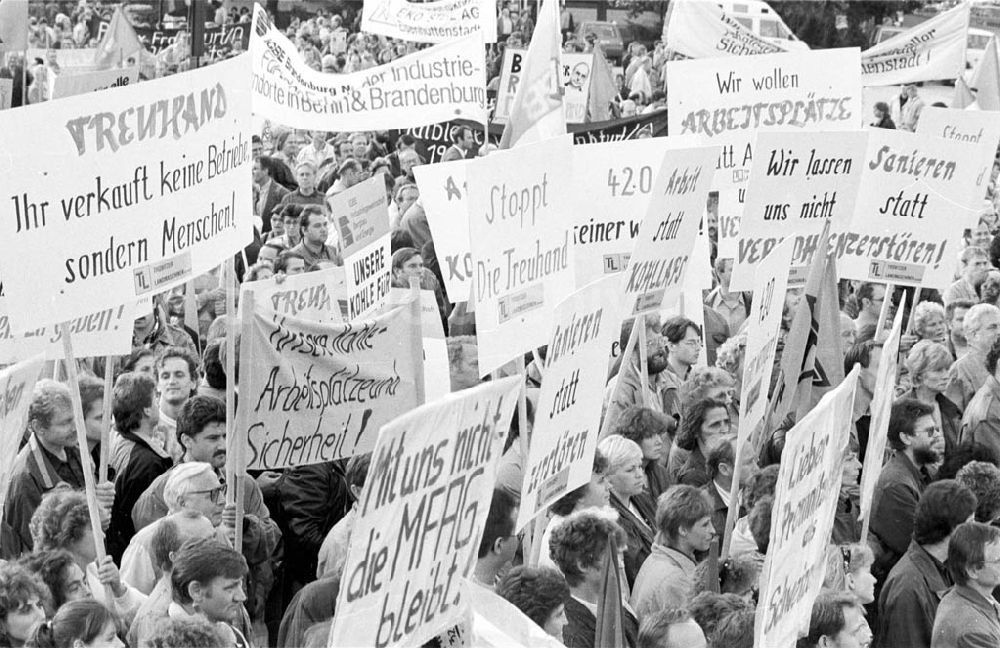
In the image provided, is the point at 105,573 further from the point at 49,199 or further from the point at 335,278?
the point at 335,278

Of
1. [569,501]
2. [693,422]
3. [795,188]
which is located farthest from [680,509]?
[795,188]

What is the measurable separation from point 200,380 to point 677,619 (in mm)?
3500

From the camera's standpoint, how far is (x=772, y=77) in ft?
33.7

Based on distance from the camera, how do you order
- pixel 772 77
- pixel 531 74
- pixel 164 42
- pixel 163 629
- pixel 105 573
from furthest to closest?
pixel 164 42 < pixel 772 77 < pixel 531 74 < pixel 105 573 < pixel 163 629

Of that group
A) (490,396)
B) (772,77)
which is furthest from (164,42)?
(490,396)

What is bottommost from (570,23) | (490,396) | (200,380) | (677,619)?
(570,23)

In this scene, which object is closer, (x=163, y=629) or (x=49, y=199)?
(x=163, y=629)

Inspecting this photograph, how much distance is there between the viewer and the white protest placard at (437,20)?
1370cm

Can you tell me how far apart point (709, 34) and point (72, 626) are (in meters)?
12.8

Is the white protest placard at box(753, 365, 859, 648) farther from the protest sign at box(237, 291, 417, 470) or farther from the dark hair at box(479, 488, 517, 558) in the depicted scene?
the protest sign at box(237, 291, 417, 470)

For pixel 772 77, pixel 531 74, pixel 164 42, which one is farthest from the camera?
pixel 164 42

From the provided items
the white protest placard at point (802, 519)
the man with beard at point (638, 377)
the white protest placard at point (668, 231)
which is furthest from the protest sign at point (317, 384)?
the white protest placard at point (802, 519)

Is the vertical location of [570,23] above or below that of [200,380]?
below

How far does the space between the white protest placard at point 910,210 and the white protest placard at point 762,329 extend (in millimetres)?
2310
